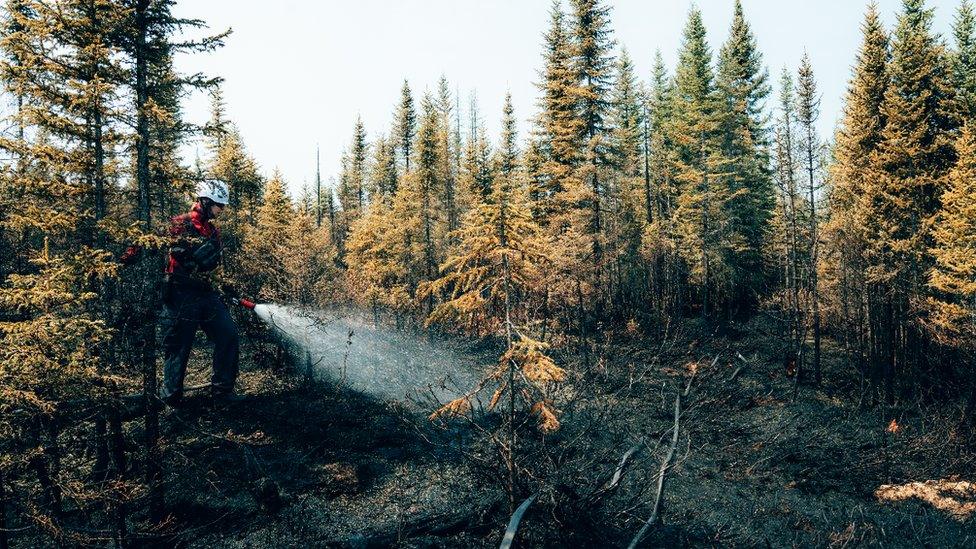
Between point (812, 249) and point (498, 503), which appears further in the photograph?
point (812, 249)

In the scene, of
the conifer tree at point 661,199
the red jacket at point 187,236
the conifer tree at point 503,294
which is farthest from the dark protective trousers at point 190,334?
the conifer tree at point 661,199

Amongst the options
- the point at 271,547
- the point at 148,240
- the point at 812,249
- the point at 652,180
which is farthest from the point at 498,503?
the point at 652,180

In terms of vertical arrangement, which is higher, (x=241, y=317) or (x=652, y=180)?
(x=652, y=180)

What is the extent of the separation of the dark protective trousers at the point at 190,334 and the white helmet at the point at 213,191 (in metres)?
1.49

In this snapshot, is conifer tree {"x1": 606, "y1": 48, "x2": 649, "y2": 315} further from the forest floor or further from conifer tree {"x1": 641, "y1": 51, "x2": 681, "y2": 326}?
the forest floor

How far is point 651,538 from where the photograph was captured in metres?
10.1

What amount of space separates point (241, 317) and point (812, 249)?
75.7 feet

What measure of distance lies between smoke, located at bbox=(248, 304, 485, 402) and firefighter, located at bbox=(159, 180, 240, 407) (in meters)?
3.55

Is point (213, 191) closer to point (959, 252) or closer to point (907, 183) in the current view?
point (959, 252)

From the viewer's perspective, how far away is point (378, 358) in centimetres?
2180

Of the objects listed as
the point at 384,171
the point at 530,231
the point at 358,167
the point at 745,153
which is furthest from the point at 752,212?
the point at 358,167

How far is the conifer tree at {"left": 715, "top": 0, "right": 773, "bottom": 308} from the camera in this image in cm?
2733

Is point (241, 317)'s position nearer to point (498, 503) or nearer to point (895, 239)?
point (498, 503)

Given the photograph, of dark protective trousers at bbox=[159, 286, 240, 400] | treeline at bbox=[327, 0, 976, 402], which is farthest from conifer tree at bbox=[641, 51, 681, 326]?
dark protective trousers at bbox=[159, 286, 240, 400]
